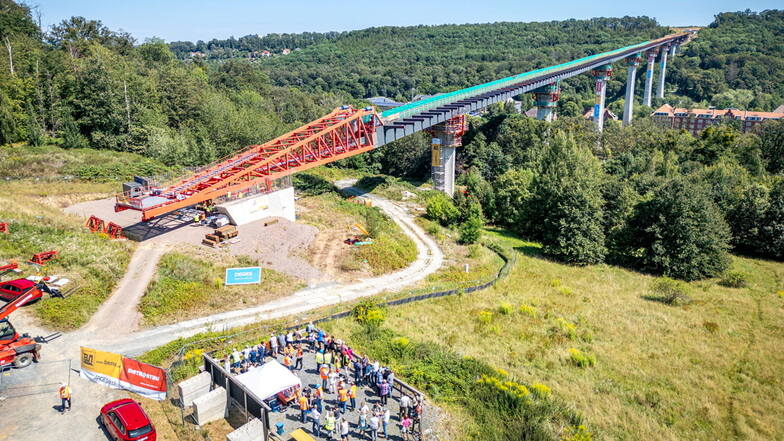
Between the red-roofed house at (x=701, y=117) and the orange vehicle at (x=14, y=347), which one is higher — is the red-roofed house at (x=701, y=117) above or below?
above

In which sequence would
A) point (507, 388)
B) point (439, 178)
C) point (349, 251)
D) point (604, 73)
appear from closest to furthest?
point (507, 388) < point (349, 251) < point (439, 178) < point (604, 73)

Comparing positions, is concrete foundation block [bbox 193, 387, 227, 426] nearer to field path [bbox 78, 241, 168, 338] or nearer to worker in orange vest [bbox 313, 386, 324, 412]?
worker in orange vest [bbox 313, 386, 324, 412]

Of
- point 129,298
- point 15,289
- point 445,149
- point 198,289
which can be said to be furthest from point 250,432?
point 445,149

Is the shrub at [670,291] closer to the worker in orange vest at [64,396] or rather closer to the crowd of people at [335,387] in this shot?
the crowd of people at [335,387]

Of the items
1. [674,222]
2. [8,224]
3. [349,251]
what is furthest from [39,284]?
[674,222]

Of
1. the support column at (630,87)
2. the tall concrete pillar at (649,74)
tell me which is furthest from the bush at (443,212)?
the tall concrete pillar at (649,74)

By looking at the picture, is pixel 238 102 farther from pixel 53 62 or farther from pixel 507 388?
pixel 507 388
